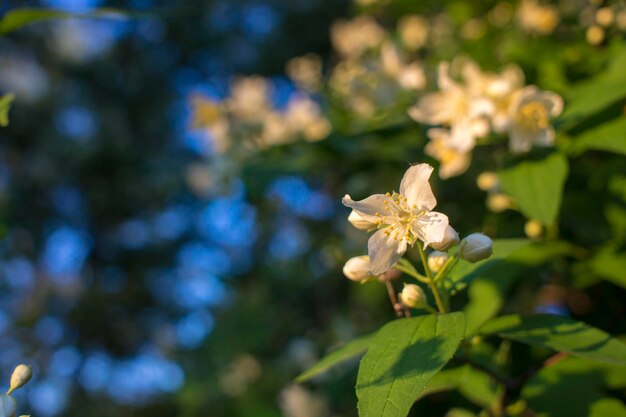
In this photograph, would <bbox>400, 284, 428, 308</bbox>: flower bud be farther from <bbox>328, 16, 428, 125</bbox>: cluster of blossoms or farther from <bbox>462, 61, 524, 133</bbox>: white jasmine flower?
<bbox>328, 16, 428, 125</bbox>: cluster of blossoms

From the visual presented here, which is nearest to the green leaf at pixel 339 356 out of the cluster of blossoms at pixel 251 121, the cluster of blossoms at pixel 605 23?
the cluster of blossoms at pixel 605 23

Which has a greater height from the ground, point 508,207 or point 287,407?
point 508,207

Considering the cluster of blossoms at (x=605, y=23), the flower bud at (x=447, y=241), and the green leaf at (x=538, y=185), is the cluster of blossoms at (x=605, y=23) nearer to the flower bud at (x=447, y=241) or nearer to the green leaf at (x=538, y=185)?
the green leaf at (x=538, y=185)

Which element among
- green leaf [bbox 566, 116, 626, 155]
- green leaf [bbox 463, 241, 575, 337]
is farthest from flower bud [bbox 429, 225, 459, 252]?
green leaf [bbox 566, 116, 626, 155]

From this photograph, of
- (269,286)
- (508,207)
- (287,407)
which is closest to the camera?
(508,207)

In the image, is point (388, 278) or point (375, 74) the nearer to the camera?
point (388, 278)

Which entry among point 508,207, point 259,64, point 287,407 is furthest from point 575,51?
point 259,64

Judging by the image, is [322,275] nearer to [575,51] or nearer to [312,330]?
[312,330]
